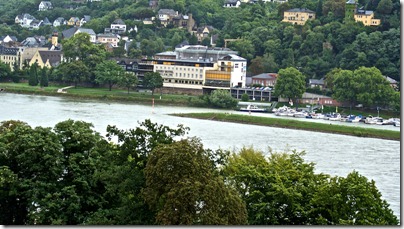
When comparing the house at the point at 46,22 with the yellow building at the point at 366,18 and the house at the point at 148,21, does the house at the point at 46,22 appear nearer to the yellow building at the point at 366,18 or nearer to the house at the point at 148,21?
the house at the point at 148,21

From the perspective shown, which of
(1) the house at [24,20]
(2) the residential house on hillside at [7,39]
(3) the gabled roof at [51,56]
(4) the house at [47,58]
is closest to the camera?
(4) the house at [47,58]

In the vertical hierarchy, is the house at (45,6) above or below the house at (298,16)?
above

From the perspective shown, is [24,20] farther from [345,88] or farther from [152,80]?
[345,88]

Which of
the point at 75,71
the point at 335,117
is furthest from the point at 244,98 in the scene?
the point at 75,71

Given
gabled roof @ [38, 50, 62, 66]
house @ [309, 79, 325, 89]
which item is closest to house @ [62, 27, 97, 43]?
gabled roof @ [38, 50, 62, 66]

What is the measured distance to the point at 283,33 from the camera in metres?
40.1

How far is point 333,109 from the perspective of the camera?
32312 mm

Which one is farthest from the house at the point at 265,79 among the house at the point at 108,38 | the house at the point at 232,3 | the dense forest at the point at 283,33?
the house at the point at 232,3

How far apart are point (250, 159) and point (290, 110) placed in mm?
17853

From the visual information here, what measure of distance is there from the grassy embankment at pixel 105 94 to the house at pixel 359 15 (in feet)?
31.0

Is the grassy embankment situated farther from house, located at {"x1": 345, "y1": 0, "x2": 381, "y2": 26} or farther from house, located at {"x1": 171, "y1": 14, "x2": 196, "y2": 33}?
house, located at {"x1": 171, "y1": 14, "x2": 196, "y2": 33}

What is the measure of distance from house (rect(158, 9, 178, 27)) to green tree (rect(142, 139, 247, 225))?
39.0 m

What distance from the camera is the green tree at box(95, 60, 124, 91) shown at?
35.3m

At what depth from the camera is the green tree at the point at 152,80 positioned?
1377 inches
